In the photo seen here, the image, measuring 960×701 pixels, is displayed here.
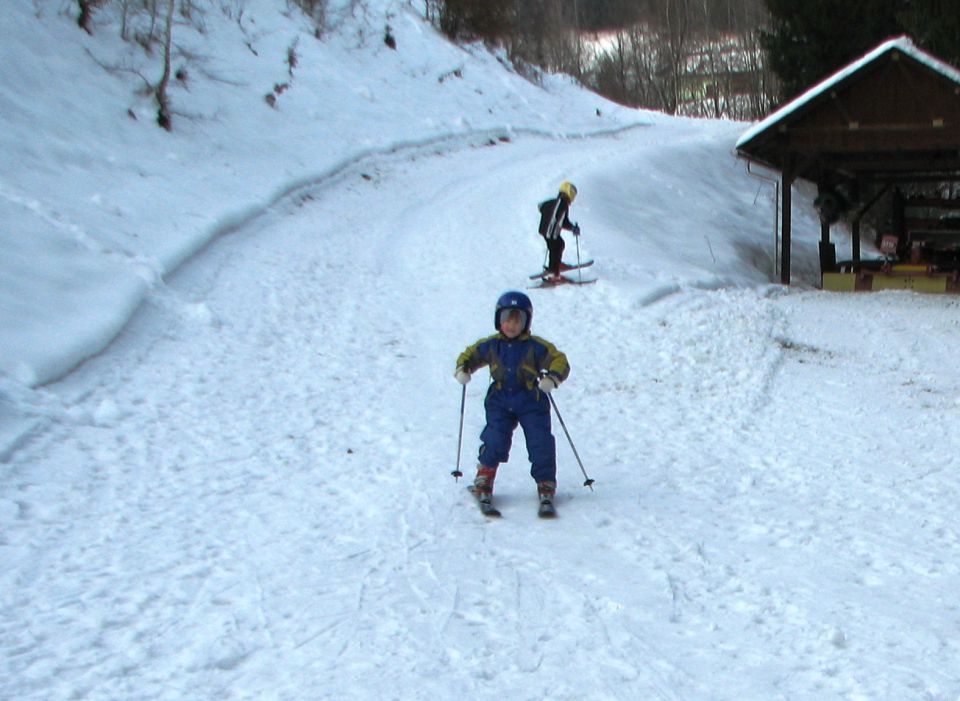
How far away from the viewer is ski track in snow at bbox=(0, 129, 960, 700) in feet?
13.0

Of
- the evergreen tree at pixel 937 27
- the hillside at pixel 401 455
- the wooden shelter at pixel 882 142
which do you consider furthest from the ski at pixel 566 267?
the evergreen tree at pixel 937 27

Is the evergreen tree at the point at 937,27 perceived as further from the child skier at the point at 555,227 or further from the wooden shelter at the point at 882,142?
the child skier at the point at 555,227

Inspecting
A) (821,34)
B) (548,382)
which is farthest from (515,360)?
(821,34)

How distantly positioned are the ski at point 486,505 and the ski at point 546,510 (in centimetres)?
26

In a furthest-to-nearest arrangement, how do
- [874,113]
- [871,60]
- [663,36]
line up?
[663,36], [874,113], [871,60]

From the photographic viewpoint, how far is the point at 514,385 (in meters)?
6.11

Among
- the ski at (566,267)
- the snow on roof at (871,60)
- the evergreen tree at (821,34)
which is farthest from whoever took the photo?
the evergreen tree at (821,34)

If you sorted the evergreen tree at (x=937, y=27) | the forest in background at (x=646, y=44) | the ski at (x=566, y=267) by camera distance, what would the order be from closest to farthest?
1. the ski at (x=566, y=267)
2. the evergreen tree at (x=937, y=27)
3. the forest in background at (x=646, y=44)

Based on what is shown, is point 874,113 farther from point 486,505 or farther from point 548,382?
point 486,505

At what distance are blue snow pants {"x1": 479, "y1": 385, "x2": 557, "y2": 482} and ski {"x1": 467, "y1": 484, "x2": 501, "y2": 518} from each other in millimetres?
211

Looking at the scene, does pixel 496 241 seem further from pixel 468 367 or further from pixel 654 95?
pixel 654 95

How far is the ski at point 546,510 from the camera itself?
5797 mm

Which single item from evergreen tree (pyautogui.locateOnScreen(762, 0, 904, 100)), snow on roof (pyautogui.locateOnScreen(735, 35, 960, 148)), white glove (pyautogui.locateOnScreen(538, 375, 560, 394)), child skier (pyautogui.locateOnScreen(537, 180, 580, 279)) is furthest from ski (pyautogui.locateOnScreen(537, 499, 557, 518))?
evergreen tree (pyautogui.locateOnScreen(762, 0, 904, 100))

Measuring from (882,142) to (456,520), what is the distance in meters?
14.3
